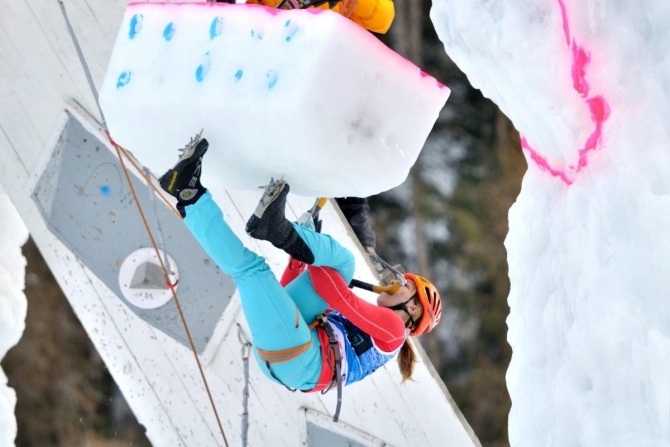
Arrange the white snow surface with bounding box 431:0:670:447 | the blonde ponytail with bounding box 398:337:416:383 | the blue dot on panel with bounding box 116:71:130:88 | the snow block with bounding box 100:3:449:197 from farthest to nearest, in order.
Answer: the blonde ponytail with bounding box 398:337:416:383, the blue dot on panel with bounding box 116:71:130:88, the snow block with bounding box 100:3:449:197, the white snow surface with bounding box 431:0:670:447

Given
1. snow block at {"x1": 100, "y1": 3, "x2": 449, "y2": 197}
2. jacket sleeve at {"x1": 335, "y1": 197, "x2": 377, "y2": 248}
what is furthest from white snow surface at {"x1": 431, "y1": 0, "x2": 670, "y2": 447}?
jacket sleeve at {"x1": 335, "y1": 197, "x2": 377, "y2": 248}

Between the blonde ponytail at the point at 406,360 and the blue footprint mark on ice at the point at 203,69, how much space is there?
44.0 inches

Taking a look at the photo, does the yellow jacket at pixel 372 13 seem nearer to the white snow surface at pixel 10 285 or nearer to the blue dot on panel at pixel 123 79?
the blue dot on panel at pixel 123 79

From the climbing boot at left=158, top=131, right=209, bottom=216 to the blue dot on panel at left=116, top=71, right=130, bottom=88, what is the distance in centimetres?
28

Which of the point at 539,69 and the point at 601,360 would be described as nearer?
the point at 601,360

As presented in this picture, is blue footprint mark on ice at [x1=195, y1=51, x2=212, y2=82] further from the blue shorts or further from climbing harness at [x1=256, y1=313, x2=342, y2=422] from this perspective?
climbing harness at [x1=256, y1=313, x2=342, y2=422]

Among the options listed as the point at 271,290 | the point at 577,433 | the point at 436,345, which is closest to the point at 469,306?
the point at 436,345

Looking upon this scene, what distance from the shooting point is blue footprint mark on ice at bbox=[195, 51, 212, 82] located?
160cm

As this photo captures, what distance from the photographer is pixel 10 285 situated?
3041 mm

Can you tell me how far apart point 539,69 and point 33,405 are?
4.70m

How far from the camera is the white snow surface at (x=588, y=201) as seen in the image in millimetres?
1032

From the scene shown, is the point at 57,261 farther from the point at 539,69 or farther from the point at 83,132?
the point at 539,69

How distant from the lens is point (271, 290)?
5.79 ft

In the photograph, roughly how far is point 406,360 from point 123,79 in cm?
125
